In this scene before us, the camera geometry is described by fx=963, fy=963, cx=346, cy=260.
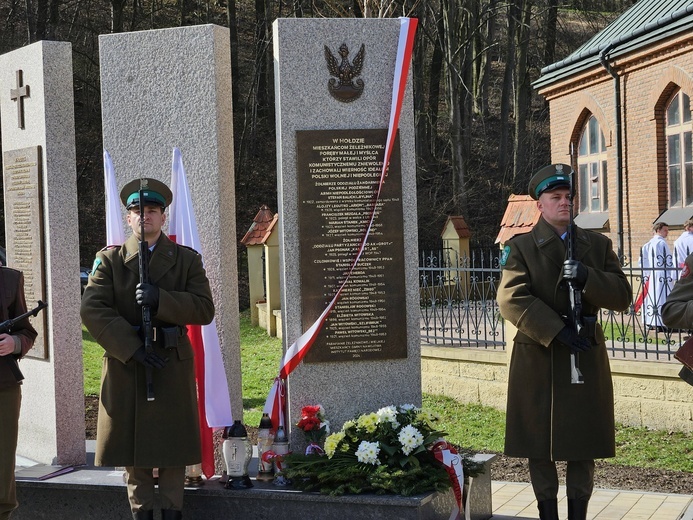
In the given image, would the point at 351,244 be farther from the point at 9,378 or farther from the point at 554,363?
the point at 9,378

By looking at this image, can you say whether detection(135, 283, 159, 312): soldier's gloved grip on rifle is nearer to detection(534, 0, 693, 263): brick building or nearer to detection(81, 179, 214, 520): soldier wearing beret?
detection(81, 179, 214, 520): soldier wearing beret

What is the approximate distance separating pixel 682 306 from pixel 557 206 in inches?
36.9

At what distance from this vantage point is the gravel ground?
759 cm

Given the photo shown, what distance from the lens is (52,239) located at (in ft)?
Result: 23.3

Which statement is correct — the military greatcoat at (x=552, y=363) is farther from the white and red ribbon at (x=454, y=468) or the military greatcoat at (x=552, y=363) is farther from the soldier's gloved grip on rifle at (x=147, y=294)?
the soldier's gloved grip on rifle at (x=147, y=294)

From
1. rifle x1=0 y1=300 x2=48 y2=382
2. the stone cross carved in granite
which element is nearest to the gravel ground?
rifle x1=0 y1=300 x2=48 y2=382

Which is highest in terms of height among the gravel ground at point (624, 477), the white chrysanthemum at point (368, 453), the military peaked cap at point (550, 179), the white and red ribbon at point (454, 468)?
the military peaked cap at point (550, 179)

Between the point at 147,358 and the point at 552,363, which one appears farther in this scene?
the point at 552,363

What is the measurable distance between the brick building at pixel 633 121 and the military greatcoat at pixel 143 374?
13.0 m

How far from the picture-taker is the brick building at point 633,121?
17.8 metres

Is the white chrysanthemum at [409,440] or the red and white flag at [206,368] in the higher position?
the red and white flag at [206,368]

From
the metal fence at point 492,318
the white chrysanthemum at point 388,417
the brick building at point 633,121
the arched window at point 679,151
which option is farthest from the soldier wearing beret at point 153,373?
the arched window at point 679,151

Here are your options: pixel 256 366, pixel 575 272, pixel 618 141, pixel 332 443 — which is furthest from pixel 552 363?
pixel 618 141

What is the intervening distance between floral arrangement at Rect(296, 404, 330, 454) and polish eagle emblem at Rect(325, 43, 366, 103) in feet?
6.73
